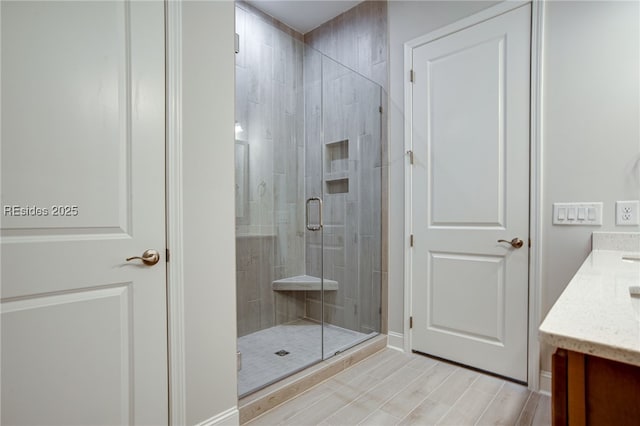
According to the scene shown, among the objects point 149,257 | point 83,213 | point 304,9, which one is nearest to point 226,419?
point 149,257

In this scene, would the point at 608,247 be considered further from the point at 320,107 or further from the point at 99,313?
the point at 99,313

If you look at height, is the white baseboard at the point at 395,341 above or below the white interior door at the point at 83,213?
below

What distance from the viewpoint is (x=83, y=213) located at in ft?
4.05

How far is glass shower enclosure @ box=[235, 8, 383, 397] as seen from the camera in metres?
2.76

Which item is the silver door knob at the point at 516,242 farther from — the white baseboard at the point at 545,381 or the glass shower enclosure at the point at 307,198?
the glass shower enclosure at the point at 307,198

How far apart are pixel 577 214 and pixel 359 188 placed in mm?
1495

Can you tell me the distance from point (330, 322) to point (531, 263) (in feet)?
5.26

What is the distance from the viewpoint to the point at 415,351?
2.56m

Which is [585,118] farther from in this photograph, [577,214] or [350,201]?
[350,201]

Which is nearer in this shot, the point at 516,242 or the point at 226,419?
the point at 226,419

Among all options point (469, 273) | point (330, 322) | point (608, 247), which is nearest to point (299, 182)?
point (330, 322)

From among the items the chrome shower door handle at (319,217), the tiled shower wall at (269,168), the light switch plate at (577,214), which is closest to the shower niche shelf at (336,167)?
the chrome shower door handle at (319,217)

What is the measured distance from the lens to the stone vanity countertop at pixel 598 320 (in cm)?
55

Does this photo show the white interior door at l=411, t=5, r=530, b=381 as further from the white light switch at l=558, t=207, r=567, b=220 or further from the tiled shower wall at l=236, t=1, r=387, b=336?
the tiled shower wall at l=236, t=1, r=387, b=336
